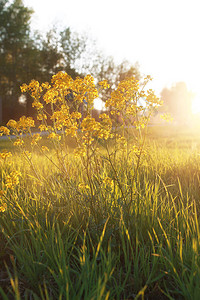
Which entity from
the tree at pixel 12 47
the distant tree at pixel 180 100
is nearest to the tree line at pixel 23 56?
the tree at pixel 12 47

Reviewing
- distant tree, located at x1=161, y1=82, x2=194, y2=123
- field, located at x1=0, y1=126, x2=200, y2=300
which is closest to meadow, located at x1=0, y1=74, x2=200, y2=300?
field, located at x1=0, y1=126, x2=200, y2=300

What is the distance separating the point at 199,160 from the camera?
4520mm

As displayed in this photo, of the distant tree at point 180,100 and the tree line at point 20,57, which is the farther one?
the distant tree at point 180,100

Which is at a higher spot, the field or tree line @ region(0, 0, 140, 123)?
tree line @ region(0, 0, 140, 123)

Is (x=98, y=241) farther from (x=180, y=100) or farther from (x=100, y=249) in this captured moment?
(x=180, y=100)

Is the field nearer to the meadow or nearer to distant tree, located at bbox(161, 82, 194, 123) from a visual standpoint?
the meadow

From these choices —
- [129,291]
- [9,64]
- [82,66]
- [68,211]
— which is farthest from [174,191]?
[82,66]

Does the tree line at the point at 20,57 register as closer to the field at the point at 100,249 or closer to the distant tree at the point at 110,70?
the distant tree at the point at 110,70

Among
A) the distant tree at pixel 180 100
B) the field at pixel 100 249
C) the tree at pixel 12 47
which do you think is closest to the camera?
the field at pixel 100 249

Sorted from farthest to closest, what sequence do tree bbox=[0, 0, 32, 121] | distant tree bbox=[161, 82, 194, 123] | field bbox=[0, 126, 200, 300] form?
1. distant tree bbox=[161, 82, 194, 123]
2. tree bbox=[0, 0, 32, 121]
3. field bbox=[0, 126, 200, 300]

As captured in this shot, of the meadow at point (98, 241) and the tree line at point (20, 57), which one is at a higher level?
the tree line at point (20, 57)

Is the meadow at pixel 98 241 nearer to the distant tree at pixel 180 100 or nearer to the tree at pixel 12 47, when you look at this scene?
the tree at pixel 12 47

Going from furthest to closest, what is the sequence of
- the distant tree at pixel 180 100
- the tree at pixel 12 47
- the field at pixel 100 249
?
the distant tree at pixel 180 100 → the tree at pixel 12 47 → the field at pixel 100 249

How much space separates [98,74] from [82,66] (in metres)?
2.09
